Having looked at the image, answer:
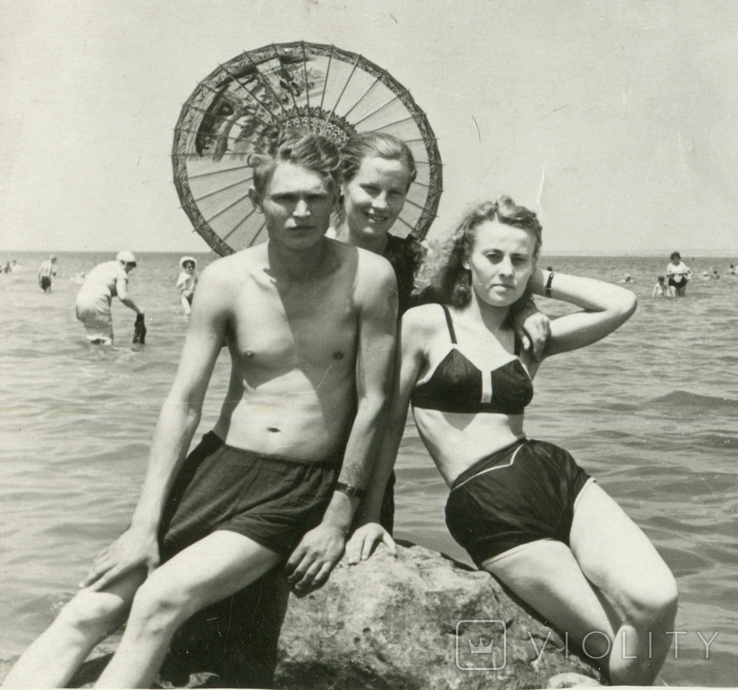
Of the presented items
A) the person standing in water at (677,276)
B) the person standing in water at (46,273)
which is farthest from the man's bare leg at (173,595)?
the person standing in water at (46,273)

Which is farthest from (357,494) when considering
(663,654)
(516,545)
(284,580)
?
(663,654)

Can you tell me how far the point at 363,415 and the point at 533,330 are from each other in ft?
2.43

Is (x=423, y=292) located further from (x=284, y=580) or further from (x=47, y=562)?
(x=47, y=562)

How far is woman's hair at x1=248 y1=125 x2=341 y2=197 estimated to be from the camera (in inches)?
121

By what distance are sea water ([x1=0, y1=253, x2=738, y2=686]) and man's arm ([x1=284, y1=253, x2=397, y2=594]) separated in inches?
74.0

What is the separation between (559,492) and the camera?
315 centimetres

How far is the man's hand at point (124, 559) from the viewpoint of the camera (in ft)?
9.43

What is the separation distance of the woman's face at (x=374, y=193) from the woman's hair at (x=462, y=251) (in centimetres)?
29

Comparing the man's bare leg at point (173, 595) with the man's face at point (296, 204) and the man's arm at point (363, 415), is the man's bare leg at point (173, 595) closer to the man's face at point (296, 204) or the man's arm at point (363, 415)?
the man's arm at point (363, 415)

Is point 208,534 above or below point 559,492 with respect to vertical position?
below

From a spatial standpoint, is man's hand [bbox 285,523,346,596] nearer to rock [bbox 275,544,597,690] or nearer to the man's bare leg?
rock [bbox 275,544,597,690]

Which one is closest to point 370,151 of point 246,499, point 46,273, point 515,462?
point 515,462

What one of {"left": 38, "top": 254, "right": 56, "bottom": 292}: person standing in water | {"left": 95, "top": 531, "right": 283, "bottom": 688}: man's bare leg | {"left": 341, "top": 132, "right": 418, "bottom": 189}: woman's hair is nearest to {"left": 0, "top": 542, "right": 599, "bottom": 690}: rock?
{"left": 95, "top": 531, "right": 283, "bottom": 688}: man's bare leg

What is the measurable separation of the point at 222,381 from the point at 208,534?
27.0 feet
